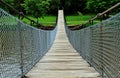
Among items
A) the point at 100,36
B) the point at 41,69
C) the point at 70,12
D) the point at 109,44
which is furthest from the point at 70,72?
the point at 70,12

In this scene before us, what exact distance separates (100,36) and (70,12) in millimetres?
61109

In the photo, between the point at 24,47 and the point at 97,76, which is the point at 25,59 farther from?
the point at 97,76

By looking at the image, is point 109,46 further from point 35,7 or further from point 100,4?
point 100,4

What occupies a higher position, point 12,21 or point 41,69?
point 12,21

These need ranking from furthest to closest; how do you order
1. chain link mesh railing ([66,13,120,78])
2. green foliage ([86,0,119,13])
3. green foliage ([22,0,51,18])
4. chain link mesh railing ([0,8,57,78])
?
1. green foliage ([86,0,119,13])
2. green foliage ([22,0,51,18])
3. chain link mesh railing ([66,13,120,78])
4. chain link mesh railing ([0,8,57,78])

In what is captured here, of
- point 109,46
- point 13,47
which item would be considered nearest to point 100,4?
point 109,46

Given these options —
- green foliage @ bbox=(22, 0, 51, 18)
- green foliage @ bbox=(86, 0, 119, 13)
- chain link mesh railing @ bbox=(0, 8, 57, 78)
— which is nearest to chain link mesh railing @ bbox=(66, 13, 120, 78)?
chain link mesh railing @ bbox=(0, 8, 57, 78)

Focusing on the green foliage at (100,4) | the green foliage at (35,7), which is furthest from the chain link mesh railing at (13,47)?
the green foliage at (100,4)

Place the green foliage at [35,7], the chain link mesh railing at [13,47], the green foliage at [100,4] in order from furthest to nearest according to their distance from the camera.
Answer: the green foliage at [100,4]
the green foliage at [35,7]
the chain link mesh railing at [13,47]

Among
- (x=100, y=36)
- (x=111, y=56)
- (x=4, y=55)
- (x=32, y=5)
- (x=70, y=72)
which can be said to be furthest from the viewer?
(x=32, y=5)

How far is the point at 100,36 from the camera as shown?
503cm

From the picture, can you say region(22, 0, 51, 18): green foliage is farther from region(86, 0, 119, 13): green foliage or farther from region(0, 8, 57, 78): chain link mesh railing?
region(0, 8, 57, 78): chain link mesh railing

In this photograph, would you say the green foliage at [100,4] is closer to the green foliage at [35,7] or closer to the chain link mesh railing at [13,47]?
the green foliage at [35,7]

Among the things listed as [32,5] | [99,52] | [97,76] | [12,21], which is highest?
[32,5]
